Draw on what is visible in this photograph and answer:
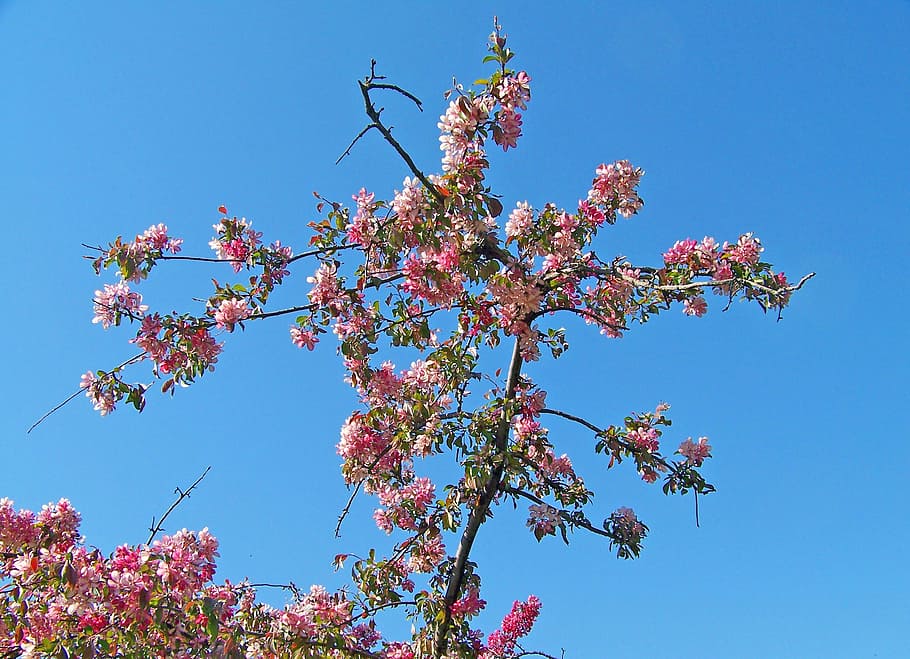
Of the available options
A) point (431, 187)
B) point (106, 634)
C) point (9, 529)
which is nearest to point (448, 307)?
point (431, 187)

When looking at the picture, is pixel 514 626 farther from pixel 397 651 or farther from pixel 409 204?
pixel 409 204

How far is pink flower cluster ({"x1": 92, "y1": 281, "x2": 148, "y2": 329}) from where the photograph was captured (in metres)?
4.11

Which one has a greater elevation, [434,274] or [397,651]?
[434,274]

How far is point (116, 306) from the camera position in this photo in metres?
4.12

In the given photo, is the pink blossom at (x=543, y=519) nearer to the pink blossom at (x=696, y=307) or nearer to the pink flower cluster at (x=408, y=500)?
the pink flower cluster at (x=408, y=500)

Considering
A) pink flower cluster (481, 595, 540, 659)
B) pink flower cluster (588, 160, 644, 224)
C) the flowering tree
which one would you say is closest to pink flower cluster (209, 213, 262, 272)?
the flowering tree

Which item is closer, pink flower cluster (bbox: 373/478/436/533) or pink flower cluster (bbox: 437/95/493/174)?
pink flower cluster (bbox: 437/95/493/174)

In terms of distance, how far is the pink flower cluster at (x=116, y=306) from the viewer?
4109mm

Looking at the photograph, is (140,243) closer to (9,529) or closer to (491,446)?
(9,529)

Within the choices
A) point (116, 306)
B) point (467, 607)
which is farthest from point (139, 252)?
point (467, 607)

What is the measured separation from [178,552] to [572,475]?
2.52 meters

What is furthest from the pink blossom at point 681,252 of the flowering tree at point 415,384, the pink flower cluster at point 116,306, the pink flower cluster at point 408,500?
the pink flower cluster at point 116,306

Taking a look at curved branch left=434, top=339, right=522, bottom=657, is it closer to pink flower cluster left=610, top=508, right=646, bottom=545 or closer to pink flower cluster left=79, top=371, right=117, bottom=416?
pink flower cluster left=610, top=508, right=646, bottom=545

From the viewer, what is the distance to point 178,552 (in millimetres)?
3592
